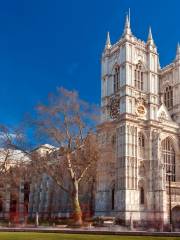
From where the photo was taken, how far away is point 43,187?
3647 inches

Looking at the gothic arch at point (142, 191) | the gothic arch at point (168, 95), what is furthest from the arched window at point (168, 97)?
the gothic arch at point (142, 191)

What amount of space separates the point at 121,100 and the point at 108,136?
8.39m

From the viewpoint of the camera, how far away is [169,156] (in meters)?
71.0

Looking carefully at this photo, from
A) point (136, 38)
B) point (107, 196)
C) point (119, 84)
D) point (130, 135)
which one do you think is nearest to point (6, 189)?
point (107, 196)

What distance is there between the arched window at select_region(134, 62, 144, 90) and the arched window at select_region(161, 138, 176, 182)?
1076 cm

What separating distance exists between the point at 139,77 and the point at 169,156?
15287 mm

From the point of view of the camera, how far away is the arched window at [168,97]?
260 feet

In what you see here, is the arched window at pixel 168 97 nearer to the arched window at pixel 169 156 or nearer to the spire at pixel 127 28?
the arched window at pixel 169 156

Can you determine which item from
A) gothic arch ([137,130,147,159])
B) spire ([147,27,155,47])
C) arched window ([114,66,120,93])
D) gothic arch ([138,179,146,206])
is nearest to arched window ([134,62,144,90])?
arched window ([114,66,120,93])

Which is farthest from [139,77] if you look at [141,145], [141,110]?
[141,145]

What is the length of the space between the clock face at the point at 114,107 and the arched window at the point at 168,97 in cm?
1342

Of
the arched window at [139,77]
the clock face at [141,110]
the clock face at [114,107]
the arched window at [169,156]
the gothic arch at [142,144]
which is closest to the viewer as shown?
the gothic arch at [142,144]

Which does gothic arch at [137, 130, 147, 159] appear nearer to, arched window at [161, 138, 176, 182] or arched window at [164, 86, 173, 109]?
arched window at [161, 138, 176, 182]

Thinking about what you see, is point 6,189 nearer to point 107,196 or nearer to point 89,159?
point 107,196
